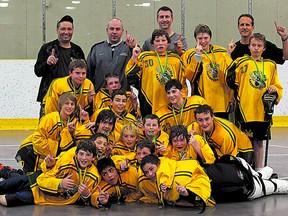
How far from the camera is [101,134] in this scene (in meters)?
5.73

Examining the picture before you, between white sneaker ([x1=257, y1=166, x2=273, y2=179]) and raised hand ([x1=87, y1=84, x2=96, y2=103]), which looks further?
raised hand ([x1=87, y1=84, x2=96, y2=103])

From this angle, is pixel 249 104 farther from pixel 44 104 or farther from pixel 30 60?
pixel 30 60

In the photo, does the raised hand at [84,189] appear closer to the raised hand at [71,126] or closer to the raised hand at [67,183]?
the raised hand at [67,183]

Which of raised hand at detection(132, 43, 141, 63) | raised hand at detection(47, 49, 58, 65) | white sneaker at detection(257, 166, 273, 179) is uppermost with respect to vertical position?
raised hand at detection(132, 43, 141, 63)

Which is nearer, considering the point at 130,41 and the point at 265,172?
the point at 265,172

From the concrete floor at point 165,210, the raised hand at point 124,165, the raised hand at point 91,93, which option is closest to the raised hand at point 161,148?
the raised hand at point 124,165

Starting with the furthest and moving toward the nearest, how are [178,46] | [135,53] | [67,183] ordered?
[178,46] < [135,53] < [67,183]

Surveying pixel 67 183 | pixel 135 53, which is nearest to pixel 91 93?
pixel 135 53

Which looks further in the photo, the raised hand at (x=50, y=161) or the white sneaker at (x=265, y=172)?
the white sneaker at (x=265, y=172)

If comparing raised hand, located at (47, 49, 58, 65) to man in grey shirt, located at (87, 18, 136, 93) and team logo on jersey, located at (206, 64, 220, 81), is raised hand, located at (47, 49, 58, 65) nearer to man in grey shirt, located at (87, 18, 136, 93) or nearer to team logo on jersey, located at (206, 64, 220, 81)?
man in grey shirt, located at (87, 18, 136, 93)

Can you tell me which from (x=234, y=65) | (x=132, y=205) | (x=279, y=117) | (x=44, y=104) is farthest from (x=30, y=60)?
(x=132, y=205)

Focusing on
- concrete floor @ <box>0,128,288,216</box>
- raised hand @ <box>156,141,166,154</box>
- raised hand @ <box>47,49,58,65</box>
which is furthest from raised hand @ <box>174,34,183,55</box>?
concrete floor @ <box>0,128,288,216</box>

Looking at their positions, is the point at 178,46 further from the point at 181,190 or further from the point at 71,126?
the point at 181,190

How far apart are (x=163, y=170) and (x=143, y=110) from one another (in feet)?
5.18
